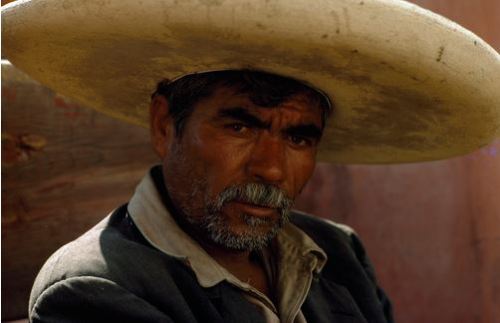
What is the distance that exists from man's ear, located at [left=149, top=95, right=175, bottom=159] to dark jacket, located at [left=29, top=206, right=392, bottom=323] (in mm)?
225

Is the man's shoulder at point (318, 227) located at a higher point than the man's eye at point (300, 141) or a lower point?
lower

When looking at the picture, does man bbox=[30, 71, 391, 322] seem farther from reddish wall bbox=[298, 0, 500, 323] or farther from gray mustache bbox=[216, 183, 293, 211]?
Result: reddish wall bbox=[298, 0, 500, 323]

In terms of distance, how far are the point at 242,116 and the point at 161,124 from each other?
1.01 ft

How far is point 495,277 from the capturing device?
295 centimetres

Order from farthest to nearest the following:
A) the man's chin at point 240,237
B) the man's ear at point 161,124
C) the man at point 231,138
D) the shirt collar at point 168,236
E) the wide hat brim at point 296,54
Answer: the man's ear at point 161,124, the man's chin at point 240,237, the shirt collar at point 168,236, the man at point 231,138, the wide hat brim at point 296,54

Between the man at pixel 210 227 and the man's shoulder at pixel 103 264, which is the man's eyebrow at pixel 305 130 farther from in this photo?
the man's shoulder at pixel 103 264

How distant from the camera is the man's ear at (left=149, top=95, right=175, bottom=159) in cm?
220

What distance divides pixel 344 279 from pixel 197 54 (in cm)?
101

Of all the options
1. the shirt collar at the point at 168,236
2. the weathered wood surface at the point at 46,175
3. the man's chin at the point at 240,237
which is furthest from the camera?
the weathered wood surface at the point at 46,175

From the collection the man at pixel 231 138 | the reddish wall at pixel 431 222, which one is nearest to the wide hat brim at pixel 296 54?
the man at pixel 231 138

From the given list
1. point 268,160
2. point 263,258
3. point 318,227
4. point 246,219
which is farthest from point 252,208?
point 318,227

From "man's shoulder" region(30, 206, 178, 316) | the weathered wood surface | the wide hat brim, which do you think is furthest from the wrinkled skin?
the weathered wood surface

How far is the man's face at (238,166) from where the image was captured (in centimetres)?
203

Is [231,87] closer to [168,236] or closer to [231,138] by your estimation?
[231,138]
